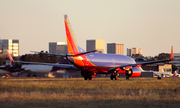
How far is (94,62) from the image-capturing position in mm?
47438

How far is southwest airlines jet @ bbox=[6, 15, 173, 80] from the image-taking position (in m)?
42.8

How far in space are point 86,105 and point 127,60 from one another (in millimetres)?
38664

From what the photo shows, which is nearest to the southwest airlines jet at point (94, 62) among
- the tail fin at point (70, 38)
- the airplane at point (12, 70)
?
the tail fin at point (70, 38)

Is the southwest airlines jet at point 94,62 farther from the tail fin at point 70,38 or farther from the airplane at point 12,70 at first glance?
the airplane at point 12,70

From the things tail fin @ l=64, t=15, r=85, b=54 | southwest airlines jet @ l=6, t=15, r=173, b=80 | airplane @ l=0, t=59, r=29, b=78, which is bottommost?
airplane @ l=0, t=59, r=29, b=78

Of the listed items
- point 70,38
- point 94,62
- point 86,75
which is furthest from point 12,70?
point 70,38

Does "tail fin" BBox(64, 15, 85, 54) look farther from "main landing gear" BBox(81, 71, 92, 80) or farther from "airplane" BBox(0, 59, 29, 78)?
"airplane" BBox(0, 59, 29, 78)

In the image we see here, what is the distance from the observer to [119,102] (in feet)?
60.8

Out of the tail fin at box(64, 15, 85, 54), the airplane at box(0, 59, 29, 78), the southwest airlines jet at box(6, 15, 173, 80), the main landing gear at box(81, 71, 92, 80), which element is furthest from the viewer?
the airplane at box(0, 59, 29, 78)

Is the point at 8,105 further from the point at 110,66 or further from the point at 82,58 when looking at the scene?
the point at 110,66

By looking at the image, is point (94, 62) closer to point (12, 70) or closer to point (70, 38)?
point (70, 38)

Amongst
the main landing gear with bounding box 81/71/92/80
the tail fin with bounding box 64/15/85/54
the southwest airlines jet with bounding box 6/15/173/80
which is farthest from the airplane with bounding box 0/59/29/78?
the tail fin with bounding box 64/15/85/54

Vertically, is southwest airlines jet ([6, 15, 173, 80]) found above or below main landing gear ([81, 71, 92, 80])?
above

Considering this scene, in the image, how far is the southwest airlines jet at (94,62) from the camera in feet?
140
